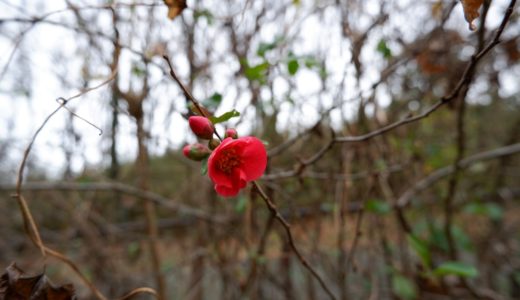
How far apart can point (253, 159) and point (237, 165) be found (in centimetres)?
4

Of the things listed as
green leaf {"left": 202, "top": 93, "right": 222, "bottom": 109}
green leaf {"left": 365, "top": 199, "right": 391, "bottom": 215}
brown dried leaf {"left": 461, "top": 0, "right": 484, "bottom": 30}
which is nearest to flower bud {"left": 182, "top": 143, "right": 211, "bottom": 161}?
green leaf {"left": 202, "top": 93, "right": 222, "bottom": 109}

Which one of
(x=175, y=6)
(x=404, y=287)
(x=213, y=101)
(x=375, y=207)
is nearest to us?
(x=175, y=6)

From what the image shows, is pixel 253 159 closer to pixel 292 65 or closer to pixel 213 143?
pixel 213 143

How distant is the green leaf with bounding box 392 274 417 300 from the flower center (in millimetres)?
1547

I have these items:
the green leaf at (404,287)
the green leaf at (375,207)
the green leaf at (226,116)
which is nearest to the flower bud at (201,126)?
the green leaf at (226,116)

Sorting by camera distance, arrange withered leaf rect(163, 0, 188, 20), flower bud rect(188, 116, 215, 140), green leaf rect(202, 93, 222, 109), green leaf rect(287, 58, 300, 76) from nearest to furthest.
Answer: flower bud rect(188, 116, 215, 140) < withered leaf rect(163, 0, 188, 20) < green leaf rect(202, 93, 222, 109) < green leaf rect(287, 58, 300, 76)

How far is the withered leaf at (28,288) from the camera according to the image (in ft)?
2.53

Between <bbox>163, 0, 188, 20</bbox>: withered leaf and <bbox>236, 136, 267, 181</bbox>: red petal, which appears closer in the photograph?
<bbox>236, 136, 267, 181</bbox>: red petal

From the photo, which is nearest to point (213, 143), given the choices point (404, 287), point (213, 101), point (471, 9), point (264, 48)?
point (213, 101)

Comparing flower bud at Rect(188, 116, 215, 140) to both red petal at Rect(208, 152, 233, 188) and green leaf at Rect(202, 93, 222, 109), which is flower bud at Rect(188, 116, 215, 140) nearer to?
red petal at Rect(208, 152, 233, 188)

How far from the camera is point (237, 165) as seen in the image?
79 cm

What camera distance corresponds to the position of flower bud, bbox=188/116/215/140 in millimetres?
691

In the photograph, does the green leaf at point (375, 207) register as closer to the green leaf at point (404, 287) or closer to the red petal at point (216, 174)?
the green leaf at point (404, 287)

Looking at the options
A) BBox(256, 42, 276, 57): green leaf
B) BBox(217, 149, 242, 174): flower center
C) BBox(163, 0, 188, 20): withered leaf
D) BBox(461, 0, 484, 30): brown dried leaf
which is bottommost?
BBox(217, 149, 242, 174): flower center
